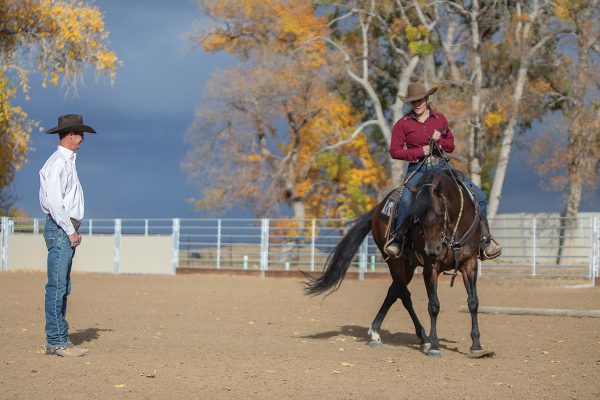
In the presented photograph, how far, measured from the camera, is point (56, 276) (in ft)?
25.9

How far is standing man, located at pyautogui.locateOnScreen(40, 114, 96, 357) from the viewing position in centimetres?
777

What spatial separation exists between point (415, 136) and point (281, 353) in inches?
103

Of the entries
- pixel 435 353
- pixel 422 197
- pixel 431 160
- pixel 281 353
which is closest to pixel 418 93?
pixel 431 160

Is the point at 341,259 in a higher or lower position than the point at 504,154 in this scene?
lower

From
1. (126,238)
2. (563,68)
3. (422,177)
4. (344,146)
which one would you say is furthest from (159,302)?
(563,68)

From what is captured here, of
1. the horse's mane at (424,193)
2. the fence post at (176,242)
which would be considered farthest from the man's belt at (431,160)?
the fence post at (176,242)

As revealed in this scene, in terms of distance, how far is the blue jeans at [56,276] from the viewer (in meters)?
7.89

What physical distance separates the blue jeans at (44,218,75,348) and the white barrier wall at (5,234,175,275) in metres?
20.3

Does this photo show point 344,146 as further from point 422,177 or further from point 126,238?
point 422,177

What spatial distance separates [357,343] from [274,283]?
13.4 meters

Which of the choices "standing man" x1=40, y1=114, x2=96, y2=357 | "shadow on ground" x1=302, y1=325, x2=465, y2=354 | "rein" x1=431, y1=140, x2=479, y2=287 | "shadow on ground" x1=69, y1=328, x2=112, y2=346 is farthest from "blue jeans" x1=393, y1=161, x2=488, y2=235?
"shadow on ground" x1=69, y1=328, x2=112, y2=346

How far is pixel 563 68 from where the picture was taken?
32.0 m

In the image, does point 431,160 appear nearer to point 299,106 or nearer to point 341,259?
point 341,259

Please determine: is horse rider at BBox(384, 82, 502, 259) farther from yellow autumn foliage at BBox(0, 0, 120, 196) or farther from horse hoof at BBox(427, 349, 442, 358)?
yellow autumn foliage at BBox(0, 0, 120, 196)
